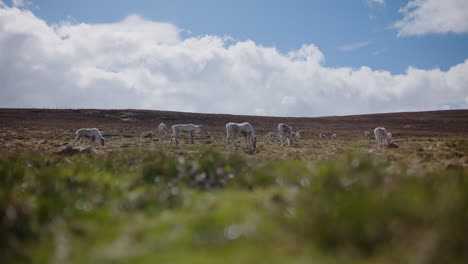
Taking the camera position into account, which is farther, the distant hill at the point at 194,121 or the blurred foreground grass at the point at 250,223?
the distant hill at the point at 194,121

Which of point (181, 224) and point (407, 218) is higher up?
point (407, 218)

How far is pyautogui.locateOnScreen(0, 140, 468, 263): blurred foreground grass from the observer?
2867 millimetres

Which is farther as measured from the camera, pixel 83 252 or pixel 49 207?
pixel 49 207

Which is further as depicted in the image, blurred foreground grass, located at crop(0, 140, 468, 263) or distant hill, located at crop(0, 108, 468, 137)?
distant hill, located at crop(0, 108, 468, 137)

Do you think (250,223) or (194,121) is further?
(194,121)

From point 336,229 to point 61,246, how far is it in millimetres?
3008

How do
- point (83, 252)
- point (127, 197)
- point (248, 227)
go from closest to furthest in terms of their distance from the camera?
point (83, 252), point (248, 227), point (127, 197)

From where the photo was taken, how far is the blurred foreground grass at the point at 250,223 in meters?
2.87

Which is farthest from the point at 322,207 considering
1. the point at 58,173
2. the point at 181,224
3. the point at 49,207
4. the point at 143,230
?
the point at 58,173

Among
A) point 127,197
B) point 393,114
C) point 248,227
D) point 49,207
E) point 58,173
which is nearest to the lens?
point 248,227

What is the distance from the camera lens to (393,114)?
254 ft

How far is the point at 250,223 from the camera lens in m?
3.48

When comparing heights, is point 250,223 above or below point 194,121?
below

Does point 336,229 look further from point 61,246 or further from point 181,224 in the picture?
point 61,246
